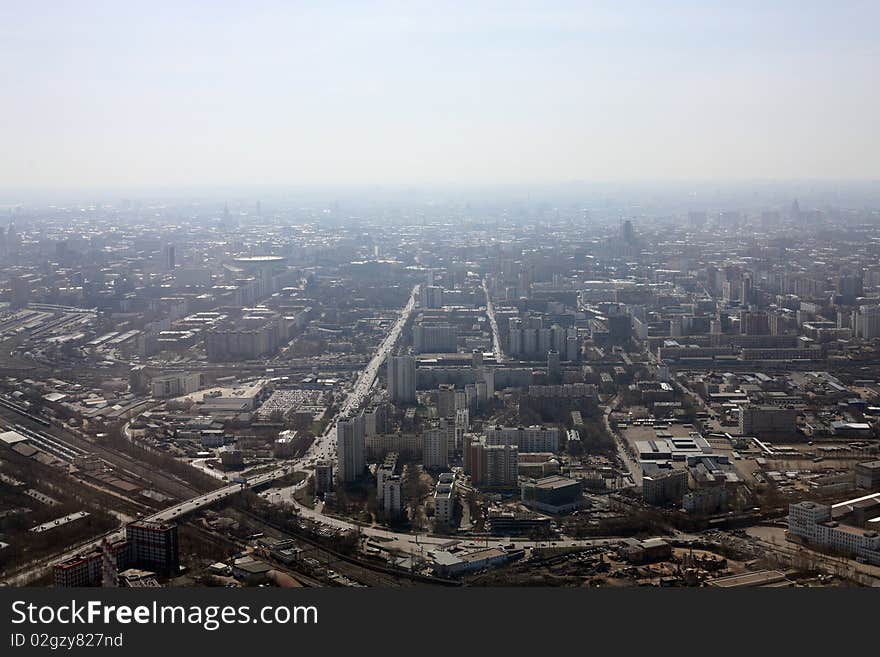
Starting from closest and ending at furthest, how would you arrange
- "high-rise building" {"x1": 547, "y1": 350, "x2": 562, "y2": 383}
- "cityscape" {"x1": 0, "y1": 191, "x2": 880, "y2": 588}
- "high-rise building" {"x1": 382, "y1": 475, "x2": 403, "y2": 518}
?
"cityscape" {"x1": 0, "y1": 191, "x2": 880, "y2": 588} < "high-rise building" {"x1": 382, "y1": 475, "x2": 403, "y2": 518} < "high-rise building" {"x1": 547, "y1": 350, "x2": 562, "y2": 383}

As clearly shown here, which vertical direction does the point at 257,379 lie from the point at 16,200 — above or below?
below

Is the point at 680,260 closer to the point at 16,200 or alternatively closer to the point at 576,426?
the point at 576,426

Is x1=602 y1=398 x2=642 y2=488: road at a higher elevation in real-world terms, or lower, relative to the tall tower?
lower

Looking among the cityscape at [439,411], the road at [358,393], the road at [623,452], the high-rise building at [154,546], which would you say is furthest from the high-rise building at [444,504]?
the high-rise building at [154,546]

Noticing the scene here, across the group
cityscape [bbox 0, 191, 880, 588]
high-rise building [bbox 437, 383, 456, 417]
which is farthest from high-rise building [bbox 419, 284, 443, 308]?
high-rise building [bbox 437, 383, 456, 417]

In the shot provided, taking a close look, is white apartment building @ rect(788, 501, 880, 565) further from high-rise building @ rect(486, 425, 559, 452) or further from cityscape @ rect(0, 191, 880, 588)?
high-rise building @ rect(486, 425, 559, 452)

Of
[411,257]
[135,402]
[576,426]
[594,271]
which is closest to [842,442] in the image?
[576,426]

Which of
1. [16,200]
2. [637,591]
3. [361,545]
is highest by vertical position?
[16,200]
